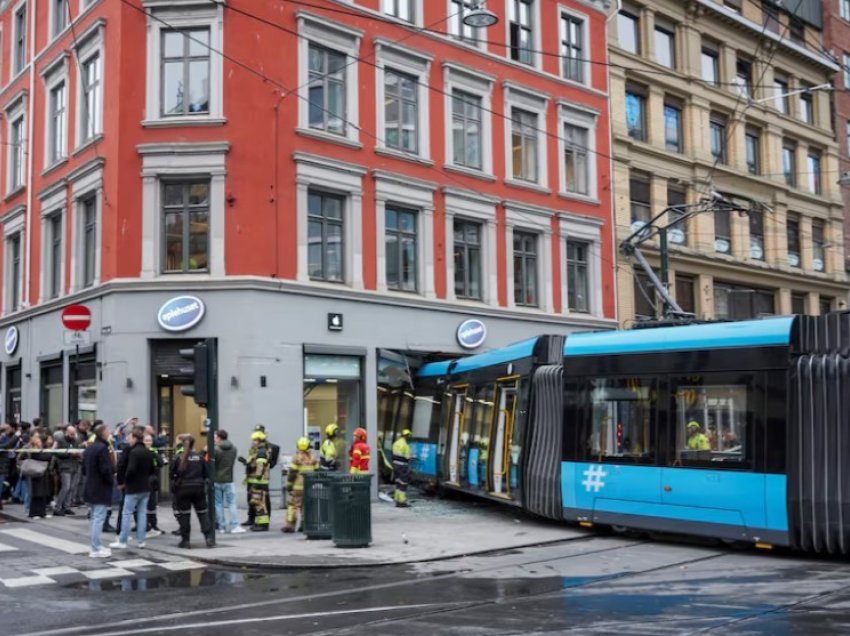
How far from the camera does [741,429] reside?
13.3 metres

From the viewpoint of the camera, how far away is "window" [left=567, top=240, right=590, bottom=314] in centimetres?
2919

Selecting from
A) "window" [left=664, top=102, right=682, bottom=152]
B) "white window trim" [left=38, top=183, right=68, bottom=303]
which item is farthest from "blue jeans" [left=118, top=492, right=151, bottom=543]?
"window" [left=664, top=102, right=682, bottom=152]

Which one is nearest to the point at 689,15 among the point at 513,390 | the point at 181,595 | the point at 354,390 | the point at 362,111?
the point at 362,111

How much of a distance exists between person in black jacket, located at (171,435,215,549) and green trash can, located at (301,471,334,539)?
160cm

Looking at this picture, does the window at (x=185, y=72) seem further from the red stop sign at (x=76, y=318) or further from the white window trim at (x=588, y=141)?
the white window trim at (x=588, y=141)

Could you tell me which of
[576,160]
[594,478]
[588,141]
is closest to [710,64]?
[588,141]

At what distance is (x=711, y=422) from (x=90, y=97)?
659 inches

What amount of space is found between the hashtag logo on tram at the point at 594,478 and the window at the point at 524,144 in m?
13.9

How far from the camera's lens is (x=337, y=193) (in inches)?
915

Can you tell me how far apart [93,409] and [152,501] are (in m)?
6.71

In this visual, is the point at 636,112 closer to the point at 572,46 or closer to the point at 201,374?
the point at 572,46

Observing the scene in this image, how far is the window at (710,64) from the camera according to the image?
3444cm

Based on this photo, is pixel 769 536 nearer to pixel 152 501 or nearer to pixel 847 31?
pixel 152 501

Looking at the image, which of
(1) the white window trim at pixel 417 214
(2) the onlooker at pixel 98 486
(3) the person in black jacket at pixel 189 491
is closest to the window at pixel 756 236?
(1) the white window trim at pixel 417 214
